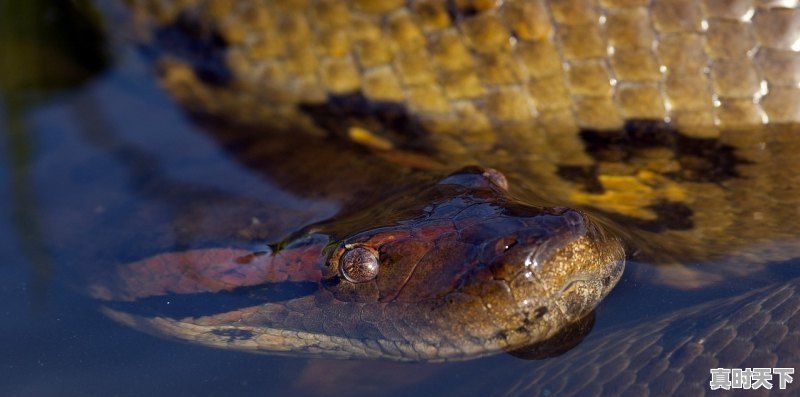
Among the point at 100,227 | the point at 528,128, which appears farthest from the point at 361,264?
the point at 100,227

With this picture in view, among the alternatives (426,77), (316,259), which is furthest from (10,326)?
(426,77)

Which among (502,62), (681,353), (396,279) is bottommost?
(681,353)

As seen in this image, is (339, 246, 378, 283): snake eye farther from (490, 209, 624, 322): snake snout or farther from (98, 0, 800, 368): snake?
(490, 209, 624, 322): snake snout

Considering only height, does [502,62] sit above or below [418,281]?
above

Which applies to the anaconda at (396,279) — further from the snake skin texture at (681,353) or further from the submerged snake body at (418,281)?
the snake skin texture at (681,353)

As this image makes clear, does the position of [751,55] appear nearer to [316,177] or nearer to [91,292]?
[316,177]

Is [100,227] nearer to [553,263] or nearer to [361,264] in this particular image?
[361,264]

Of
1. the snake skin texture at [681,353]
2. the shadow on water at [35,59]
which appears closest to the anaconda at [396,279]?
the snake skin texture at [681,353]
